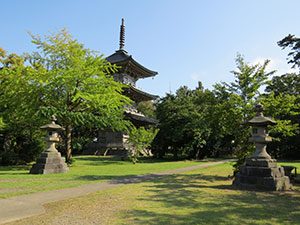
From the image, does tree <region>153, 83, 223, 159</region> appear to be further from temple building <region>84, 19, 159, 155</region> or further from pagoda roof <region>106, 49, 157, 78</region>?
pagoda roof <region>106, 49, 157, 78</region>

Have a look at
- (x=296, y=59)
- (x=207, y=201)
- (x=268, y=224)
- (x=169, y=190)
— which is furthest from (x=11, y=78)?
(x=296, y=59)

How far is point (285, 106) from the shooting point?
9.70 metres

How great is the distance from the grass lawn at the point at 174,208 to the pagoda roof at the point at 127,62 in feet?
78.0

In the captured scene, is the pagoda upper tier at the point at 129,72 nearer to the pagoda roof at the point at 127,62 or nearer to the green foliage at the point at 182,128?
the pagoda roof at the point at 127,62

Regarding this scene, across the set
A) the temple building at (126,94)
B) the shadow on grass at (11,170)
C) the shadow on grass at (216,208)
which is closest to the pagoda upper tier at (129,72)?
the temple building at (126,94)

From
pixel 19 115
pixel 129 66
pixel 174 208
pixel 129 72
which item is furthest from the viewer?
pixel 129 72

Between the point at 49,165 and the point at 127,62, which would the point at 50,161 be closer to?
the point at 49,165

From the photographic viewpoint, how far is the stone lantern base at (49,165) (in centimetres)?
1118

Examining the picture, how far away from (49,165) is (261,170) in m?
9.92

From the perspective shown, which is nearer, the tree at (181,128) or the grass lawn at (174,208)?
the grass lawn at (174,208)

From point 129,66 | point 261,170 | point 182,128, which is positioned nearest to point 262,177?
point 261,170

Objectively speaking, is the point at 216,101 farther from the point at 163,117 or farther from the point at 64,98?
the point at 163,117

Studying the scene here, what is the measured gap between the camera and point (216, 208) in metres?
5.30

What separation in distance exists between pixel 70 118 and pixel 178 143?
52.1 ft
